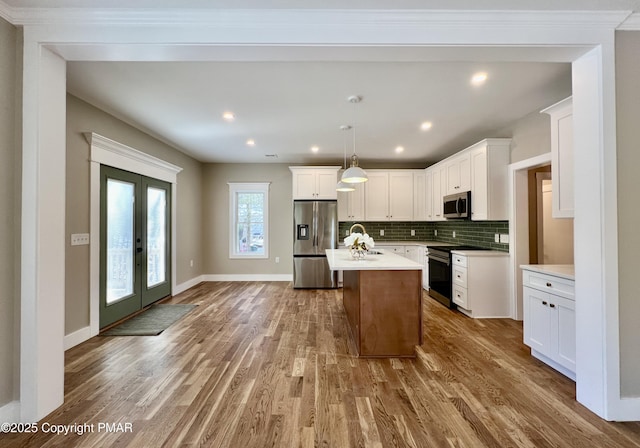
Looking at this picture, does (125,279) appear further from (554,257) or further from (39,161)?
(554,257)

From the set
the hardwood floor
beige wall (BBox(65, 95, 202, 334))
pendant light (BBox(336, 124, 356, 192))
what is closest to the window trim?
pendant light (BBox(336, 124, 356, 192))

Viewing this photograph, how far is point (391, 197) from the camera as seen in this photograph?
5.87 meters

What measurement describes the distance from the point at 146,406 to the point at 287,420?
986mm

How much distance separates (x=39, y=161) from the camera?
179 centimetres

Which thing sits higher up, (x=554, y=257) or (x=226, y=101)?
(x=226, y=101)

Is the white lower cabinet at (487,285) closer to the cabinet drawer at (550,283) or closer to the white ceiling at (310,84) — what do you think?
the cabinet drawer at (550,283)

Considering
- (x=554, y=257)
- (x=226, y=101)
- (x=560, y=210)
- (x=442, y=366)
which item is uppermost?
(x=226, y=101)

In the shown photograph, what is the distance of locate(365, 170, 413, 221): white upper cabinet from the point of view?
19.2 ft

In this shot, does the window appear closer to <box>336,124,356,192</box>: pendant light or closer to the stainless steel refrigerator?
the stainless steel refrigerator

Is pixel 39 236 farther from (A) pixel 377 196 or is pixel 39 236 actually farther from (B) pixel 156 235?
(A) pixel 377 196

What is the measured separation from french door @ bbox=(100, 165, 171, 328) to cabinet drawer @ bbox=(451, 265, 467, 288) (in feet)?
14.9

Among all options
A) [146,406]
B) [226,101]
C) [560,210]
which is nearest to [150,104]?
[226,101]

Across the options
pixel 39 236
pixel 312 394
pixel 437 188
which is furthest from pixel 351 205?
pixel 39 236

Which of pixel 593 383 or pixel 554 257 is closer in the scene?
pixel 593 383
